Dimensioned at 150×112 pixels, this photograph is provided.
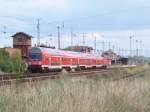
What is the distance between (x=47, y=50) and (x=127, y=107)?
40.7 meters

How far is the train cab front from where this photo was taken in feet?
167

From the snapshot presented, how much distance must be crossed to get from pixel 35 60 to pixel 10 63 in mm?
8241

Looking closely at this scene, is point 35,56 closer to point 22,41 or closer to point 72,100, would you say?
point 22,41

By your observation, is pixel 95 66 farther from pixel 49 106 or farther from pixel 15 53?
pixel 49 106

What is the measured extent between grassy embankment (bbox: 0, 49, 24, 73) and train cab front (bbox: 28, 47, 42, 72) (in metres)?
3.90

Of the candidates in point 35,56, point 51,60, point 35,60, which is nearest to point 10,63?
point 35,56

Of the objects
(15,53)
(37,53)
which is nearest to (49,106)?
(37,53)

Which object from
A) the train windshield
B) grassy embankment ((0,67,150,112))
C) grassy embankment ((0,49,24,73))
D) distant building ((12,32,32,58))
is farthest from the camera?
distant building ((12,32,32,58))

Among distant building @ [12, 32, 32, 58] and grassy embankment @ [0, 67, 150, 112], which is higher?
distant building @ [12, 32, 32, 58]

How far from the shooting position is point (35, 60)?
5128 cm

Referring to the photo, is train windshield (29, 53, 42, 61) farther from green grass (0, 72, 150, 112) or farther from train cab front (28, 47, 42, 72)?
green grass (0, 72, 150, 112)

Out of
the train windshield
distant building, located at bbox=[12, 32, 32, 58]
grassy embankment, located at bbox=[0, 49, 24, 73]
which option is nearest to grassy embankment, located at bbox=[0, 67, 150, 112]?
the train windshield

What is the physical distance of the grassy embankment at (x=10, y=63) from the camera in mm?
57719

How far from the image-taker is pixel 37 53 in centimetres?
5166
